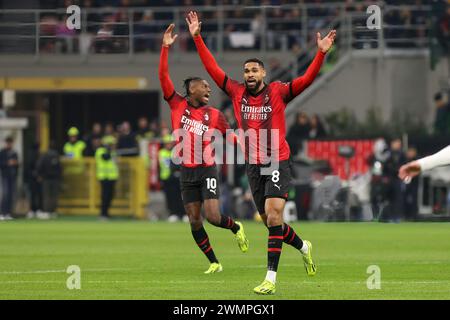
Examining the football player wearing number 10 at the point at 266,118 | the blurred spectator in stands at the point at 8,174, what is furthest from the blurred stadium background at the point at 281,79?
the football player wearing number 10 at the point at 266,118

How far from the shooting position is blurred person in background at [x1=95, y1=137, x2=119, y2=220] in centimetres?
3612

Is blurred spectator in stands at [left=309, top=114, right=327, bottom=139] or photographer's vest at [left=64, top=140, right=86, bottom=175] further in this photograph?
photographer's vest at [left=64, top=140, right=86, bottom=175]

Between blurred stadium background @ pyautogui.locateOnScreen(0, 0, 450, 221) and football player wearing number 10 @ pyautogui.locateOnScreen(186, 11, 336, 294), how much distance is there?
15.0m

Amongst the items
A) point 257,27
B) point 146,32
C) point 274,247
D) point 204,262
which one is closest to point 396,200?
point 257,27

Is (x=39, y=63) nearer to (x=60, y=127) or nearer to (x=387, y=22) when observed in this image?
(x=60, y=127)

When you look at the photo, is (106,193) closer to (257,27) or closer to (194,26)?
(257,27)

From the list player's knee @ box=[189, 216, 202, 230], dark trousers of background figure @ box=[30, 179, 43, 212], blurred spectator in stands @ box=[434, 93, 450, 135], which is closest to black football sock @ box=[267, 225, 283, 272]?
player's knee @ box=[189, 216, 202, 230]

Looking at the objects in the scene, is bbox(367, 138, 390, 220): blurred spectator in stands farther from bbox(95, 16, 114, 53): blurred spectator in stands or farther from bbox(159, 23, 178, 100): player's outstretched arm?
bbox(159, 23, 178, 100): player's outstretched arm

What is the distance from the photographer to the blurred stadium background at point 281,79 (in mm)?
34656

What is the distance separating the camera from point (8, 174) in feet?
120

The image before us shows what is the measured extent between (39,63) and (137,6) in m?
3.56

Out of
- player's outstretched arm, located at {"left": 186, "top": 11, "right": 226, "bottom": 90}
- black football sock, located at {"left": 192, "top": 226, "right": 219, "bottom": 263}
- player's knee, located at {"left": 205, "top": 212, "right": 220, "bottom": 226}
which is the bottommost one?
black football sock, located at {"left": 192, "top": 226, "right": 219, "bottom": 263}

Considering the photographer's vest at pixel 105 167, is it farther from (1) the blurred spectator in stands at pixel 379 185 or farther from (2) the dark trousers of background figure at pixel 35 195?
(1) the blurred spectator in stands at pixel 379 185

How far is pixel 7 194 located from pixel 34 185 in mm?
1002
